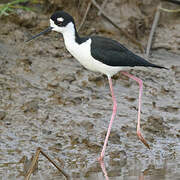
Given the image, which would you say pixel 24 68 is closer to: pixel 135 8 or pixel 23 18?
pixel 23 18

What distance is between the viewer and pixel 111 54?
5578 millimetres

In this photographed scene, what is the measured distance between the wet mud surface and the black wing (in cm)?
75

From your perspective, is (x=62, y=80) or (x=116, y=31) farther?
(x=116, y=31)

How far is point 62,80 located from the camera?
6.46 meters

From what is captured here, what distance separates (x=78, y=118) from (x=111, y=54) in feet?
2.76

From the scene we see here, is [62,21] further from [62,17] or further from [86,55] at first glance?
[86,55]

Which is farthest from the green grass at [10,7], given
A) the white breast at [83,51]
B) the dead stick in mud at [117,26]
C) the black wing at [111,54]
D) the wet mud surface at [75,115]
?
the black wing at [111,54]

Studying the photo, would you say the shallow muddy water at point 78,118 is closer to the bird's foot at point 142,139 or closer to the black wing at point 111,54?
the bird's foot at point 142,139

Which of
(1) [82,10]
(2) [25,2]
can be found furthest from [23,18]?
(1) [82,10]

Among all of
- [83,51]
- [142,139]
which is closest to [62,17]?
[83,51]

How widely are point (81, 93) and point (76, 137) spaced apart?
0.85m

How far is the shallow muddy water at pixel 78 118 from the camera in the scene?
5164 mm

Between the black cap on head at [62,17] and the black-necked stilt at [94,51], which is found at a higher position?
the black cap on head at [62,17]

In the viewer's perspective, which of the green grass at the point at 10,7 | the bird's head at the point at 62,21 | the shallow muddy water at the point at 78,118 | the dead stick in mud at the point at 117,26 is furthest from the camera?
the dead stick in mud at the point at 117,26
